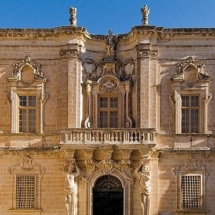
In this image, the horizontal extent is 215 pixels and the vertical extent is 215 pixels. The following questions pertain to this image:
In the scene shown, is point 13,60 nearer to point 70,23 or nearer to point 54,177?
point 70,23

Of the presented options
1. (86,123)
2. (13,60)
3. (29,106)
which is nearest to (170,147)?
(86,123)

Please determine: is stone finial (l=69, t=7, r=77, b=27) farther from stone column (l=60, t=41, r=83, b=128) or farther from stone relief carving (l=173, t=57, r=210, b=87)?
stone relief carving (l=173, t=57, r=210, b=87)

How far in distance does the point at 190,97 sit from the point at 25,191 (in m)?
9.26

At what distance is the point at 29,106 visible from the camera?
76.8 ft

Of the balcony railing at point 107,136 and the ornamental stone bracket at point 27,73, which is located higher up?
the ornamental stone bracket at point 27,73

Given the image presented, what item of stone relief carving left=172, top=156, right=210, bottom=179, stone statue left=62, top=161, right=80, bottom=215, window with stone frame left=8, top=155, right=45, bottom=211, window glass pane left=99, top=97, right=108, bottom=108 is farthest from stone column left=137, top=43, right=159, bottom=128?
window with stone frame left=8, top=155, right=45, bottom=211

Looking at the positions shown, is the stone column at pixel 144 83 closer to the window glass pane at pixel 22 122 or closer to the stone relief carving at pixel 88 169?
the stone relief carving at pixel 88 169

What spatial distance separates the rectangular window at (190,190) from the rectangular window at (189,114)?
2316 millimetres

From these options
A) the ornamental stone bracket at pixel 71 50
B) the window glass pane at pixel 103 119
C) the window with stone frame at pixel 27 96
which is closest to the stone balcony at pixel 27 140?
the window with stone frame at pixel 27 96

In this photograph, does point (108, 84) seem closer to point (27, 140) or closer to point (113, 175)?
point (113, 175)

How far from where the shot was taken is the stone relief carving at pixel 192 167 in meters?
22.6

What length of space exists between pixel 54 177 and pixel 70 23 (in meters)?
7.66

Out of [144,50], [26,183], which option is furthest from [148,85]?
[26,183]

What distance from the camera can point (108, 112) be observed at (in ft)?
77.7
